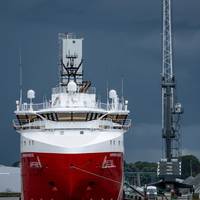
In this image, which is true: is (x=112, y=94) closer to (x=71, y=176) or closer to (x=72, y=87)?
(x=72, y=87)

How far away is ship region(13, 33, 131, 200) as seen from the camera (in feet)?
243

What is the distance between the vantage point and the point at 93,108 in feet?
262

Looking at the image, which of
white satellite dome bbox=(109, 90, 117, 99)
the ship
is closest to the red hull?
the ship

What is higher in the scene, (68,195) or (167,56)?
(167,56)

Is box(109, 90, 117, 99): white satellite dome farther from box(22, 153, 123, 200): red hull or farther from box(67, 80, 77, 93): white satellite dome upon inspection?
box(22, 153, 123, 200): red hull

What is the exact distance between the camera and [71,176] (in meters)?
73.8

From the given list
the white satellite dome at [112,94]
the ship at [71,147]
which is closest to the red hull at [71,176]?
the ship at [71,147]

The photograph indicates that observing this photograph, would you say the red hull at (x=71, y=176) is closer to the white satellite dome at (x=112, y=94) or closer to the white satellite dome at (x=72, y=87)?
the white satellite dome at (x=72, y=87)

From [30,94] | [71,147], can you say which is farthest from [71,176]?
[30,94]

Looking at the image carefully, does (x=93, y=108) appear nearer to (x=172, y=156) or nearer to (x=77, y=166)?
(x=77, y=166)

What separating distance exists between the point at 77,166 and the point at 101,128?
5326mm

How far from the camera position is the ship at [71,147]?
7419 centimetres

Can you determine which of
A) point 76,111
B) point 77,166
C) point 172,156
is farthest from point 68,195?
point 172,156

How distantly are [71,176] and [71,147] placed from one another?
2.33 metres
